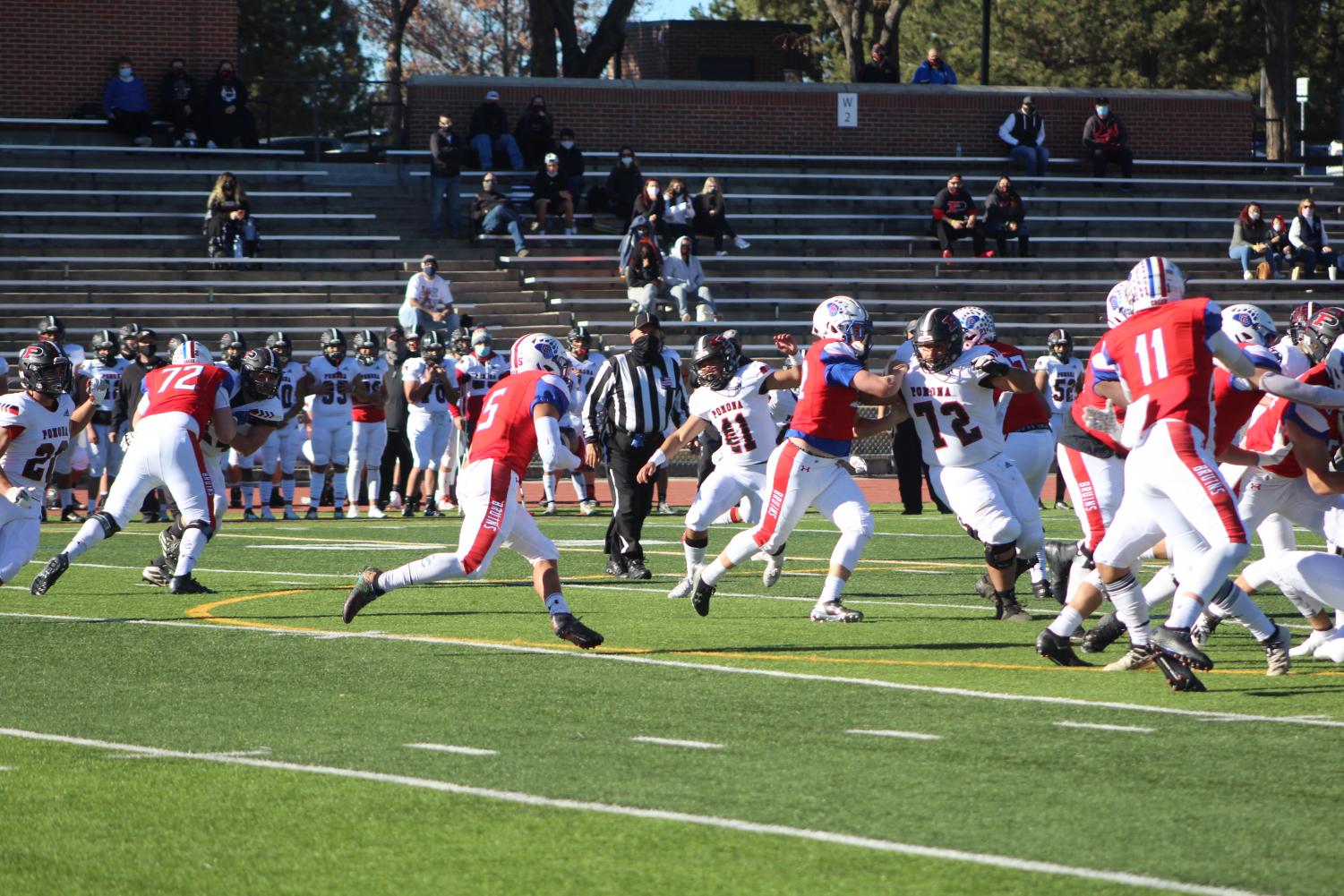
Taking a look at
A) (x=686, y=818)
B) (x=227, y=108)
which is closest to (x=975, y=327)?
(x=686, y=818)

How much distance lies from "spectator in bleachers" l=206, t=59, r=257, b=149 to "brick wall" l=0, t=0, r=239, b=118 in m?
1.49

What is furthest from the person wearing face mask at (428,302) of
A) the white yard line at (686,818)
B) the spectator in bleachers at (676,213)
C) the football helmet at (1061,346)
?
the white yard line at (686,818)

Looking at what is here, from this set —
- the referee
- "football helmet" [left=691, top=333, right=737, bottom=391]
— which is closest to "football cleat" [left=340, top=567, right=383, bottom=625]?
"football helmet" [left=691, top=333, right=737, bottom=391]

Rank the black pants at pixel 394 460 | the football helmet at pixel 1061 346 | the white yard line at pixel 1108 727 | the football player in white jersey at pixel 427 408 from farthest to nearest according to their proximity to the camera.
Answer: the black pants at pixel 394 460, the football player in white jersey at pixel 427 408, the football helmet at pixel 1061 346, the white yard line at pixel 1108 727

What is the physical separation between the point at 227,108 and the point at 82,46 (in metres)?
2.98

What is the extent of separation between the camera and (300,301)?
86.6 ft

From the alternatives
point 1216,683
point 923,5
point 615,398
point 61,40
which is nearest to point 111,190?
point 61,40

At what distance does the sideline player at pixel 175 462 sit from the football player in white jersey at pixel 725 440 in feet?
9.53

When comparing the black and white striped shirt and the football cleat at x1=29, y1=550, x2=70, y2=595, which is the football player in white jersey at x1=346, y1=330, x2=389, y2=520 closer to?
the black and white striped shirt

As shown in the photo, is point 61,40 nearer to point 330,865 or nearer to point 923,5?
point 330,865

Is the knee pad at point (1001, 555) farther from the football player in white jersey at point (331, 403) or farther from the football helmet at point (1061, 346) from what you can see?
the football player in white jersey at point (331, 403)

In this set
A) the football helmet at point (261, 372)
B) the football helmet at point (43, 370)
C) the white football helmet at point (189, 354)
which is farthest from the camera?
the football helmet at point (261, 372)

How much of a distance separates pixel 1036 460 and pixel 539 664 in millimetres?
4371

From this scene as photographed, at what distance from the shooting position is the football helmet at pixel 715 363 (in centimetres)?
1250
